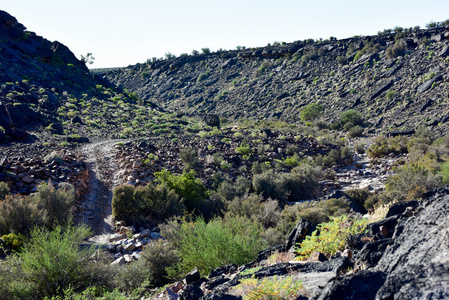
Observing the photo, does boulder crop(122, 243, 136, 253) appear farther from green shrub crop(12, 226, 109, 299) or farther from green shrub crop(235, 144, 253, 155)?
green shrub crop(235, 144, 253, 155)

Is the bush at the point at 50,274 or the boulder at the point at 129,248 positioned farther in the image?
the boulder at the point at 129,248

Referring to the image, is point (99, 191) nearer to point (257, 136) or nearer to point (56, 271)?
point (56, 271)

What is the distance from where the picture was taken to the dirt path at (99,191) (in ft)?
33.6

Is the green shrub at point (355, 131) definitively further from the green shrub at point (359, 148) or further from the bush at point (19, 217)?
the bush at point (19, 217)

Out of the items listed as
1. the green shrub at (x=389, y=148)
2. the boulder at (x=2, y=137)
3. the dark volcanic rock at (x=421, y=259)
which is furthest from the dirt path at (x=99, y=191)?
the green shrub at (x=389, y=148)

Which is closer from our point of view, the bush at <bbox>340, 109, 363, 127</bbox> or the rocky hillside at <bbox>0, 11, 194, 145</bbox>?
the rocky hillside at <bbox>0, 11, 194, 145</bbox>

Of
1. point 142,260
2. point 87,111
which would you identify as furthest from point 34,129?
point 142,260

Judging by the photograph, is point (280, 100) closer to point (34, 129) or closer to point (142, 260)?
point (34, 129)

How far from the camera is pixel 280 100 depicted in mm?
48500

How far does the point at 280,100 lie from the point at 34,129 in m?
34.7

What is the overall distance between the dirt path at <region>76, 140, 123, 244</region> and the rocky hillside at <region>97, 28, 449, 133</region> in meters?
24.6

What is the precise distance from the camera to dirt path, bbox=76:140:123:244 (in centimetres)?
1025

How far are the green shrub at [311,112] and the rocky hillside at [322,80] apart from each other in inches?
44.2

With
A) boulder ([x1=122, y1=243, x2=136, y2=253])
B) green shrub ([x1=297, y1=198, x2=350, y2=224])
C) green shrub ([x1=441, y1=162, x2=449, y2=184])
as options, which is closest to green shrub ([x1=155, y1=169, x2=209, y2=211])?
boulder ([x1=122, y1=243, x2=136, y2=253])
